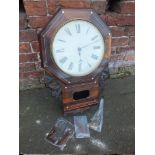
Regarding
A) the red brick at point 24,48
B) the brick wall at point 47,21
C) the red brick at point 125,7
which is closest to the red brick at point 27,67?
the brick wall at point 47,21

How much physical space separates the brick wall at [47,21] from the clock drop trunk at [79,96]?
38 centimetres

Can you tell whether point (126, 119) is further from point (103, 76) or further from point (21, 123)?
point (21, 123)

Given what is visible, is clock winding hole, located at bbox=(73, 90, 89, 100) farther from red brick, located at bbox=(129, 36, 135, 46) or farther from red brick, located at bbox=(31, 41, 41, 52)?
red brick, located at bbox=(129, 36, 135, 46)

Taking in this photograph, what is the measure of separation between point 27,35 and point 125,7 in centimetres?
65

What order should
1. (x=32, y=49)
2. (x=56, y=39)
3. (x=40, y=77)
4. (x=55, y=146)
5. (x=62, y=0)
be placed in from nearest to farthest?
(x=56, y=39) → (x=55, y=146) → (x=62, y=0) → (x=32, y=49) → (x=40, y=77)

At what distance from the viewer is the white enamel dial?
131cm

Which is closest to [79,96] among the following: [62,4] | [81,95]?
[81,95]

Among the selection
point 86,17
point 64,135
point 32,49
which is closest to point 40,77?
point 32,49

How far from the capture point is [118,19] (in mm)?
1691

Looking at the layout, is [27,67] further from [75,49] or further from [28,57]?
[75,49]

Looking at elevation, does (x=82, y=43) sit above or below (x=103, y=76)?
above

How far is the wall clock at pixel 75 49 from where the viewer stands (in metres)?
1.29

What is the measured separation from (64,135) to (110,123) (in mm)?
296

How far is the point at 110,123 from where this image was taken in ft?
5.16
